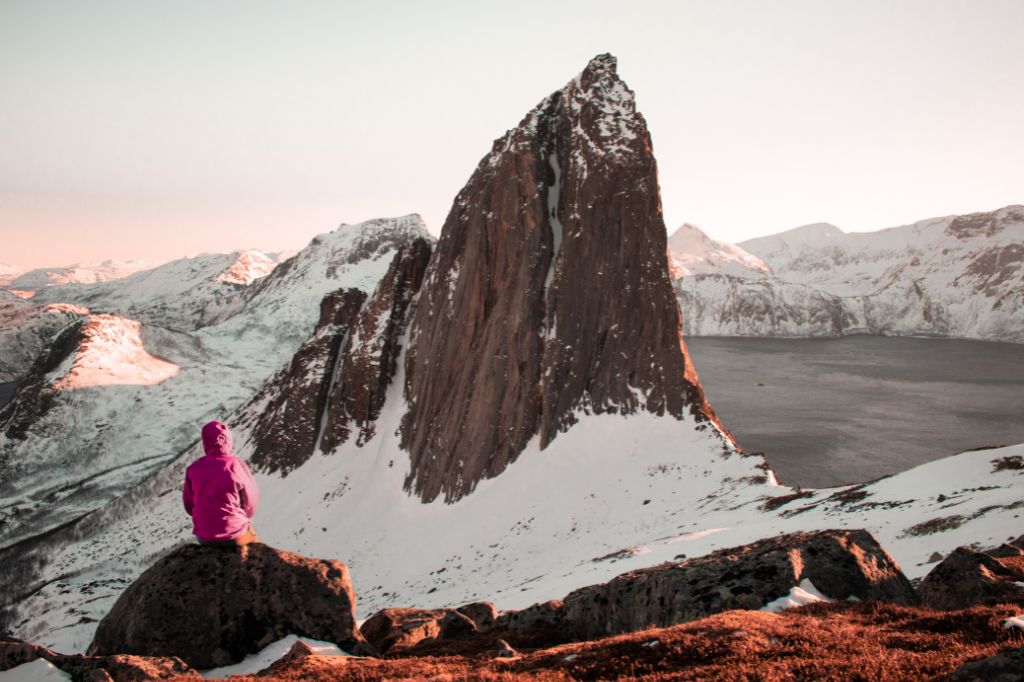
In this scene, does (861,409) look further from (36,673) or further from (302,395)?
(36,673)

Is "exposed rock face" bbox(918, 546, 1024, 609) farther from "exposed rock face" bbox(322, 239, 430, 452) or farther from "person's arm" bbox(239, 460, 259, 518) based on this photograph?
"exposed rock face" bbox(322, 239, 430, 452)

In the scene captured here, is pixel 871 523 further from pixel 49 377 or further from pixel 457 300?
pixel 49 377

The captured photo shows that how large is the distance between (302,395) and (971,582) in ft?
204

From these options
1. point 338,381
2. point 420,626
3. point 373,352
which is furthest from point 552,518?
point 338,381

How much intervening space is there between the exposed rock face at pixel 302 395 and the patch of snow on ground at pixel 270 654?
51.2 meters

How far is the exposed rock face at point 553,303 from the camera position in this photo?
42.7 m

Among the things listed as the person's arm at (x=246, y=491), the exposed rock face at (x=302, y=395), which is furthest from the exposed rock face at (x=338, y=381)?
the person's arm at (x=246, y=491)

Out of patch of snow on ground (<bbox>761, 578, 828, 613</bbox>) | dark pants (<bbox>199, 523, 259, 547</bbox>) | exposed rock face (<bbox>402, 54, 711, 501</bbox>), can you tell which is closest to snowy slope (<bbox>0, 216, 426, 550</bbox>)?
exposed rock face (<bbox>402, 54, 711, 501</bbox>)

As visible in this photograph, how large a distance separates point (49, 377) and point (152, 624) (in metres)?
141

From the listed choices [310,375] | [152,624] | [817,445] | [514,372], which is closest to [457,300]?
[514,372]

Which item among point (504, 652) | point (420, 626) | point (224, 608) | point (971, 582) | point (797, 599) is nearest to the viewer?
point (971, 582)

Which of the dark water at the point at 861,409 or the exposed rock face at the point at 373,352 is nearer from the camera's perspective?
the exposed rock face at the point at 373,352

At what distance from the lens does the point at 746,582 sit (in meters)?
10.8

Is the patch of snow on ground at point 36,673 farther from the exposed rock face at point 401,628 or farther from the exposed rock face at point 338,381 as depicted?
the exposed rock face at point 338,381
